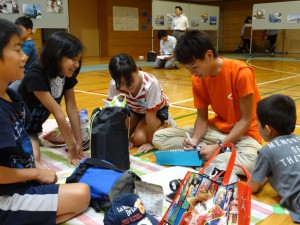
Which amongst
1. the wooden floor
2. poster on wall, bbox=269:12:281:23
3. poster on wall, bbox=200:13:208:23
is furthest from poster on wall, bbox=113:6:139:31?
poster on wall, bbox=269:12:281:23

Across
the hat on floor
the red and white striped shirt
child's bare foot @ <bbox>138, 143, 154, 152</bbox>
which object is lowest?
child's bare foot @ <bbox>138, 143, 154, 152</bbox>

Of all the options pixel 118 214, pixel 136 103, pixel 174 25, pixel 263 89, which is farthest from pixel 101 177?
pixel 174 25

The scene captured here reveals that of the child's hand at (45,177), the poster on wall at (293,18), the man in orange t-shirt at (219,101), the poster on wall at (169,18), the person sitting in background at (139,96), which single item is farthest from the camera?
the poster on wall at (169,18)

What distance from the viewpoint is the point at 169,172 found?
179 centimetres

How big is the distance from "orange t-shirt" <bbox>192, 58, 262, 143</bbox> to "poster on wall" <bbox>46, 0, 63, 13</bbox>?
5075 mm

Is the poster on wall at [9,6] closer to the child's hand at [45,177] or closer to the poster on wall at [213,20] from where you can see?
the child's hand at [45,177]

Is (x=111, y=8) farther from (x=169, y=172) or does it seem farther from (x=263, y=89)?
(x=169, y=172)

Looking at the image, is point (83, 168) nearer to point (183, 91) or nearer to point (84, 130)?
point (84, 130)

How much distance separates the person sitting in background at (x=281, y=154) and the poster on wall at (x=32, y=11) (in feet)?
17.9

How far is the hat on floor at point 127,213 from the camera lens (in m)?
1.15

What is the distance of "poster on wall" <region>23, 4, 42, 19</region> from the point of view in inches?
232

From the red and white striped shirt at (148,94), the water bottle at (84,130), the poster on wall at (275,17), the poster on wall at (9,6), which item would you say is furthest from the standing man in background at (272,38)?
the water bottle at (84,130)

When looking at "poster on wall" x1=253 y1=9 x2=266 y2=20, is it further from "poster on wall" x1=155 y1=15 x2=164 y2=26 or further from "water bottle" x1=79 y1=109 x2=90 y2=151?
"water bottle" x1=79 y1=109 x2=90 y2=151

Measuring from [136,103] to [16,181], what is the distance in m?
1.17
